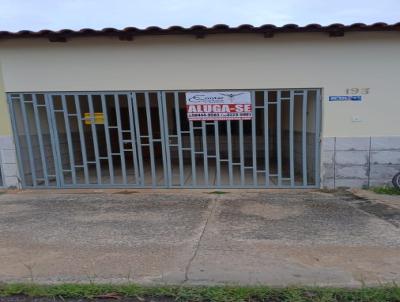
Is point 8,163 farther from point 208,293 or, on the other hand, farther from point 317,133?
point 317,133

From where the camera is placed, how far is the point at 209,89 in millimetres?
6145

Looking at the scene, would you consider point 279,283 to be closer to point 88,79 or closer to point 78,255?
point 78,255

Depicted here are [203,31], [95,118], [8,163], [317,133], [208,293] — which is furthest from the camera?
[8,163]

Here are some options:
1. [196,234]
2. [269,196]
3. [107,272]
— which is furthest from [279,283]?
[269,196]

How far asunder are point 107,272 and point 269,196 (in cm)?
348

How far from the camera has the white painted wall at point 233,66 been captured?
5820 millimetres

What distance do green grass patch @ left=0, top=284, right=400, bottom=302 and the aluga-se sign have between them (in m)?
3.88

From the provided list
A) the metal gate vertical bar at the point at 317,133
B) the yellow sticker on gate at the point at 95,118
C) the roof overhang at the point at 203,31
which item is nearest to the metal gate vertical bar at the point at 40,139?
the yellow sticker on gate at the point at 95,118

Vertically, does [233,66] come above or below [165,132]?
above

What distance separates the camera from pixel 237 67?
19.7 feet

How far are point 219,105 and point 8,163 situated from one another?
460cm

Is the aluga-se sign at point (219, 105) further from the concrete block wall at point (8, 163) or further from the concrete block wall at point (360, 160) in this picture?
the concrete block wall at point (8, 163)

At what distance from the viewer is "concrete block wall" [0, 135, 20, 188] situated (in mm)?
6672

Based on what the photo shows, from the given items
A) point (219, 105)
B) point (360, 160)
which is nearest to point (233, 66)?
point (219, 105)
